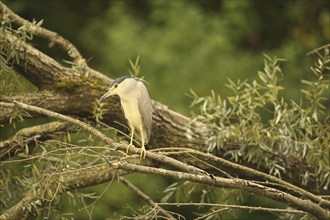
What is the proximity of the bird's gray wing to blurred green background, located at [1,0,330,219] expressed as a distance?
10.2 ft

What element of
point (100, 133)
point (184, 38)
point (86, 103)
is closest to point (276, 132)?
point (86, 103)

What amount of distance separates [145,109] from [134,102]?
0.21ft

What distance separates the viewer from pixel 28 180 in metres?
4.19

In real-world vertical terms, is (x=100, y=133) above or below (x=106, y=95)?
below

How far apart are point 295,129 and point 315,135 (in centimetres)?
11

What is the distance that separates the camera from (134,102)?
3.92 meters

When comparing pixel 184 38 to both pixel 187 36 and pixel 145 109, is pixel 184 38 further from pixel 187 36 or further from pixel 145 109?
pixel 145 109

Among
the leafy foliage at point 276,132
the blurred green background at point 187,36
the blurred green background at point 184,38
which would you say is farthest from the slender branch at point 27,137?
the blurred green background at point 187,36

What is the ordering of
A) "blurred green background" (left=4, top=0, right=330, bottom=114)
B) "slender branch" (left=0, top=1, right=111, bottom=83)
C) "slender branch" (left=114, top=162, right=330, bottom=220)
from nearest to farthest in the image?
"slender branch" (left=114, top=162, right=330, bottom=220), "slender branch" (left=0, top=1, right=111, bottom=83), "blurred green background" (left=4, top=0, right=330, bottom=114)

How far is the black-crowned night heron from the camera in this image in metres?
3.87

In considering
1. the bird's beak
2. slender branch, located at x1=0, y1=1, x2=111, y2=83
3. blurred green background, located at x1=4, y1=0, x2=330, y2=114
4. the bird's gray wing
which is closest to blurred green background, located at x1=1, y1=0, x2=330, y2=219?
blurred green background, located at x1=4, y1=0, x2=330, y2=114

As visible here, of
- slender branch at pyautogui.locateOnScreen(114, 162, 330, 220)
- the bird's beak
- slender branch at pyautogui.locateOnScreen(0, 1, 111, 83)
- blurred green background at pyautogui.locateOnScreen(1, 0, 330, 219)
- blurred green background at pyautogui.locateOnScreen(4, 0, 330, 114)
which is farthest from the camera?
blurred green background at pyautogui.locateOnScreen(4, 0, 330, 114)

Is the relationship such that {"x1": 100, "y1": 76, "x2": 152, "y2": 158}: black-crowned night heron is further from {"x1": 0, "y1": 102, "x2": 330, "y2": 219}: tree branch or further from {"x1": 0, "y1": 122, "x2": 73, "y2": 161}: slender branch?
{"x1": 0, "y1": 102, "x2": 330, "y2": 219}: tree branch

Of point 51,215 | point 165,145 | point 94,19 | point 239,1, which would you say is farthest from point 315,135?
point 94,19
